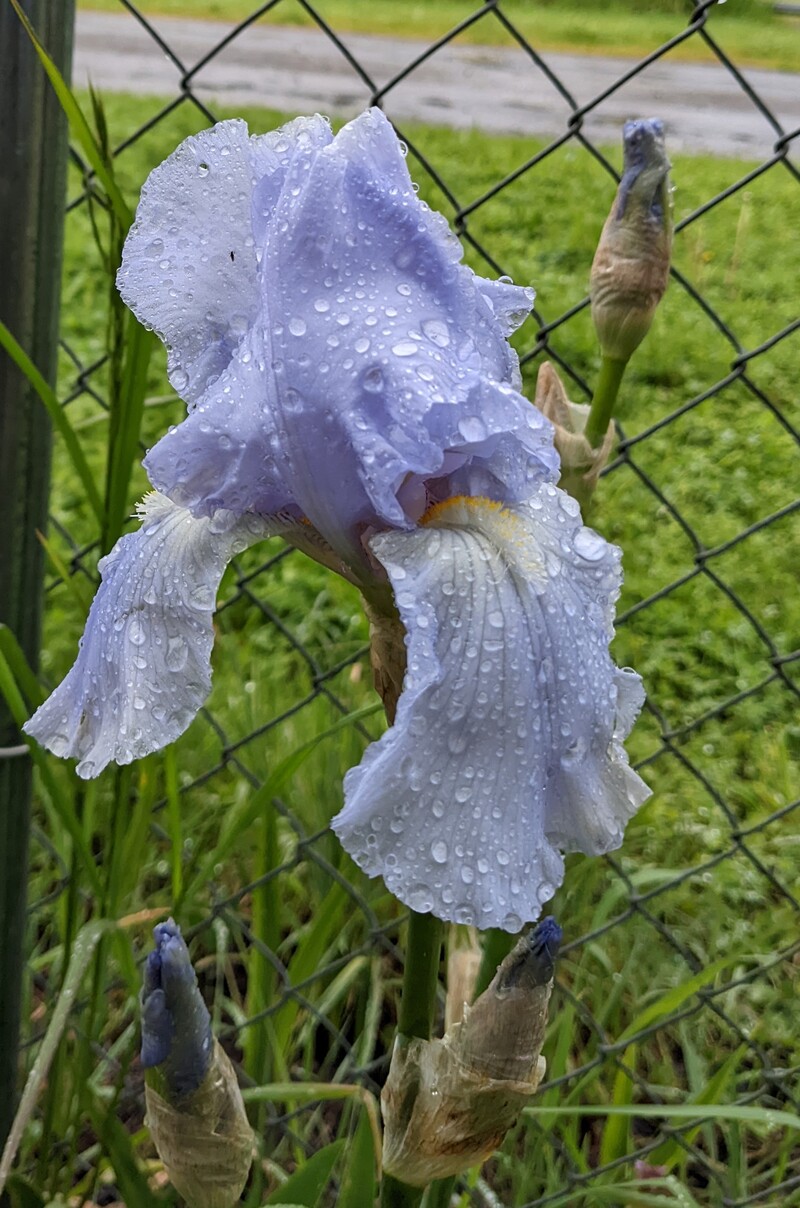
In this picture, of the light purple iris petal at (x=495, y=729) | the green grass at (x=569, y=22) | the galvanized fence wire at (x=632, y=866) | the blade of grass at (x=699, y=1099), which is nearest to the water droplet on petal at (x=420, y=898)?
the light purple iris petal at (x=495, y=729)

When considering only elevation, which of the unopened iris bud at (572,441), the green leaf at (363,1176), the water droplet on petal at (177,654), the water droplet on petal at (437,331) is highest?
the water droplet on petal at (437,331)

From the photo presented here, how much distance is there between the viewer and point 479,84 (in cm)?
698

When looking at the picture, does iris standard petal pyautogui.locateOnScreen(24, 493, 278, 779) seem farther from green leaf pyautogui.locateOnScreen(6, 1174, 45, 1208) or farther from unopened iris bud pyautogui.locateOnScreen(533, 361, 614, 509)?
green leaf pyautogui.locateOnScreen(6, 1174, 45, 1208)

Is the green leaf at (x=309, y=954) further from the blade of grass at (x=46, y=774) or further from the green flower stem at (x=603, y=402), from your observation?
the green flower stem at (x=603, y=402)

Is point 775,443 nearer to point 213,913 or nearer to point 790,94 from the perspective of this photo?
point 213,913

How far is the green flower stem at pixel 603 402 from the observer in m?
0.71

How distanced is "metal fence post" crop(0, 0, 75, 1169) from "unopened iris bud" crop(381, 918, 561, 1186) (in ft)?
1.76

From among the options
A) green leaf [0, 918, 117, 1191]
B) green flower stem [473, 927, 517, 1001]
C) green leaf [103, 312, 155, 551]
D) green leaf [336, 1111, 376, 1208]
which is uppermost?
green leaf [103, 312, 155, 551]

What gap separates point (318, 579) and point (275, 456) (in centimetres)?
184

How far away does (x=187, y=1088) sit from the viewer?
0.68 meters

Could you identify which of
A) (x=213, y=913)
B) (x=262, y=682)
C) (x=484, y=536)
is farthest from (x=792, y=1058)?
(x=484, y=536)

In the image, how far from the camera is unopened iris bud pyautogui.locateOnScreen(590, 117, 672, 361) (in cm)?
72

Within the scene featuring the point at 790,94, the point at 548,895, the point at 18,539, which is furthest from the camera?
the point at 790,94

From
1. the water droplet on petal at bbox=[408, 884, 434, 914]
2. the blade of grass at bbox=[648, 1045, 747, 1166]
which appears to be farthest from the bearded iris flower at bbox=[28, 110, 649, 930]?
the blade of grass at bbox=[648, 1045, 747, 1166]
